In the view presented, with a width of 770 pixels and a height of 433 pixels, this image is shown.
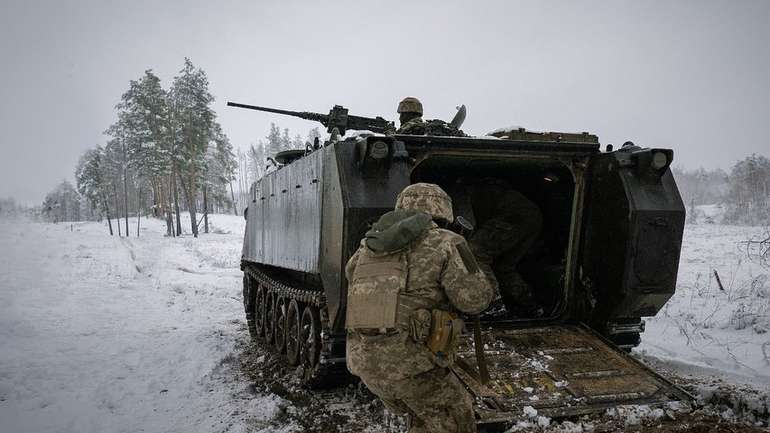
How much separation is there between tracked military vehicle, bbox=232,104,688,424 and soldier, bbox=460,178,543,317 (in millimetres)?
273

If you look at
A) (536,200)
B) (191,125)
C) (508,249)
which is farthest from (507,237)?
(191,125)

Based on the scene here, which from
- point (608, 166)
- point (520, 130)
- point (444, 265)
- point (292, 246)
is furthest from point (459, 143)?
point (292, 246)

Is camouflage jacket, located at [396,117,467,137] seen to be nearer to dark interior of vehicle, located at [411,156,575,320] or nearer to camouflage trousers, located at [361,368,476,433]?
dark interior of vehicle, located at [411,156,575,320]

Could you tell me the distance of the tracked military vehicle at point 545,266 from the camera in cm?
376

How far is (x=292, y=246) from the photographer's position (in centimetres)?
562

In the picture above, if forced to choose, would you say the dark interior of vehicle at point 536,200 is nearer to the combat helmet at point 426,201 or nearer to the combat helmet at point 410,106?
the combat helmet at point 410,106

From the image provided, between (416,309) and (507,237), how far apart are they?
10.6 ft

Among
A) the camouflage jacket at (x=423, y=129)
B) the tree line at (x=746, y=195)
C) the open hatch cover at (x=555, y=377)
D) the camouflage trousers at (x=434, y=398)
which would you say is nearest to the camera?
the camouflage trousers at (x=434, y=398)

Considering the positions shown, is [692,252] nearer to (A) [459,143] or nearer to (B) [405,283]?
(A) [459,143]

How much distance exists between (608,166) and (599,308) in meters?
1.33

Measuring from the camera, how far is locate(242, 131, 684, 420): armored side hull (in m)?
3.95

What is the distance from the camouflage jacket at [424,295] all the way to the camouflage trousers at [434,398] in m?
0.06

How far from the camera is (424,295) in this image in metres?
2.69

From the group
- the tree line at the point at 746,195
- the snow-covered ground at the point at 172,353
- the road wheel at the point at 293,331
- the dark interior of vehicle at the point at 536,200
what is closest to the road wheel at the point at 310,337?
the road wheel at the point at 293,331
